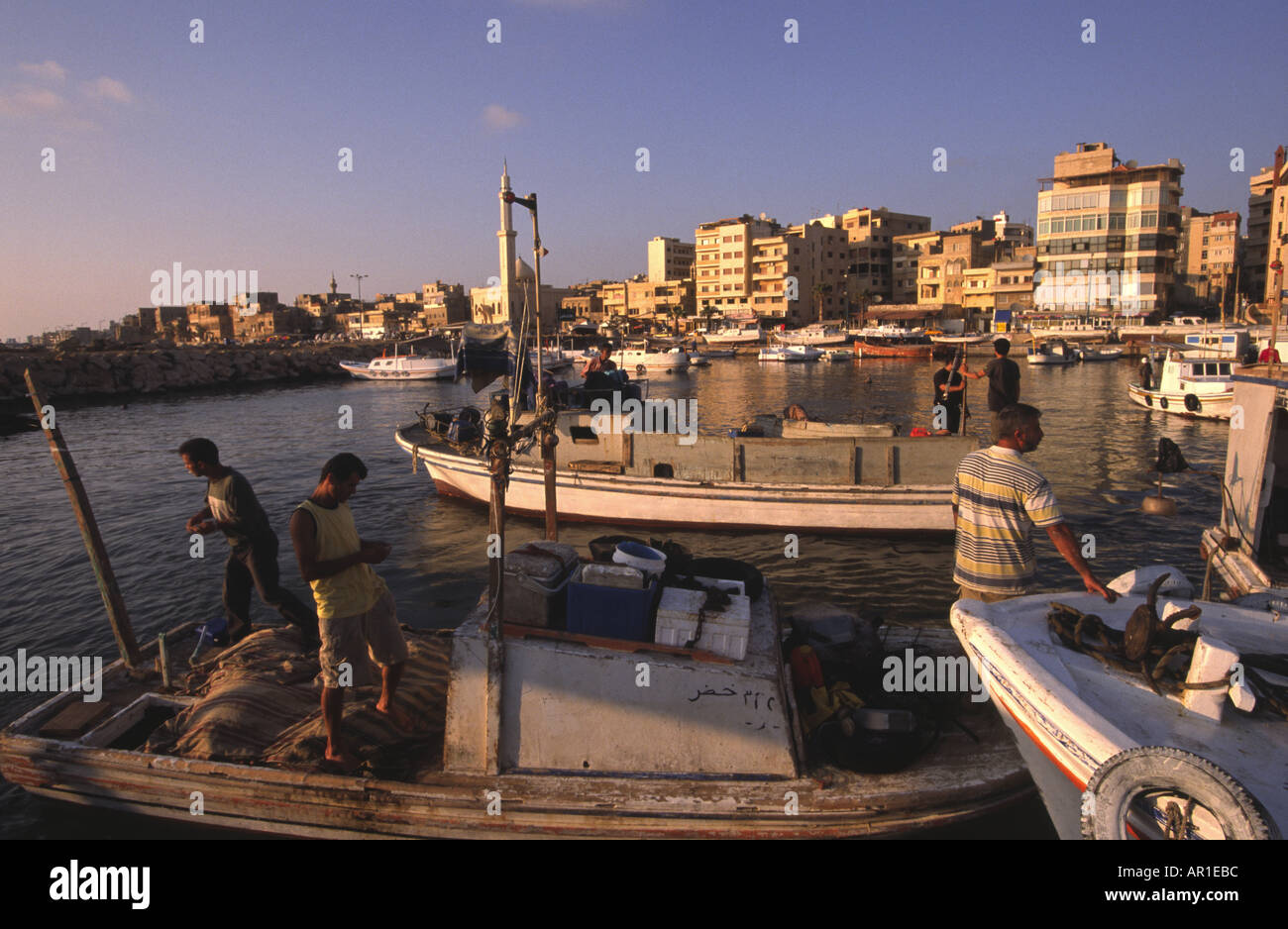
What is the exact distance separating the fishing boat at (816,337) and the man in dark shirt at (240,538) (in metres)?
75.8

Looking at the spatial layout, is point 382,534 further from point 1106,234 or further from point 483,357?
point 1106,234

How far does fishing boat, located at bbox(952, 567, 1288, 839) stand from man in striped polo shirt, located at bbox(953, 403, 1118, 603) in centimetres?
23

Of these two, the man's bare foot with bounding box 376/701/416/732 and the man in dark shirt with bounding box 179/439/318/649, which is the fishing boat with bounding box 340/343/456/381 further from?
the man's bare foot with bounding box 376/701/416/732

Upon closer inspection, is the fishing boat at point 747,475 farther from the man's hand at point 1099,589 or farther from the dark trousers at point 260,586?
the man's hand at point 1099,589

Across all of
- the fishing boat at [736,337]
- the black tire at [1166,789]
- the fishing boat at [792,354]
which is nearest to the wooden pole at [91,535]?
the black tire at [1166,789]

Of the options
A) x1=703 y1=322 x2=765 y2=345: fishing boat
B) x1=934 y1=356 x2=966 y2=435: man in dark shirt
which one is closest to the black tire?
x1=934 y1=356 x2=966 y2=435: man in dark shirt

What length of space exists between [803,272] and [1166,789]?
106m

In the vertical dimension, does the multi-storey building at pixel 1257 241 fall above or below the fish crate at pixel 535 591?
above

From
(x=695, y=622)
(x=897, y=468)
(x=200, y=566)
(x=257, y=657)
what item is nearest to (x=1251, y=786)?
(x=695, y=622)

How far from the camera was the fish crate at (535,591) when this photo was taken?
5456 mm

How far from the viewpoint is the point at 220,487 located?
277 inches

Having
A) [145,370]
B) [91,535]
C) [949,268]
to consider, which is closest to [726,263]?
[949,268]

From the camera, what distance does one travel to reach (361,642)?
5445mm
